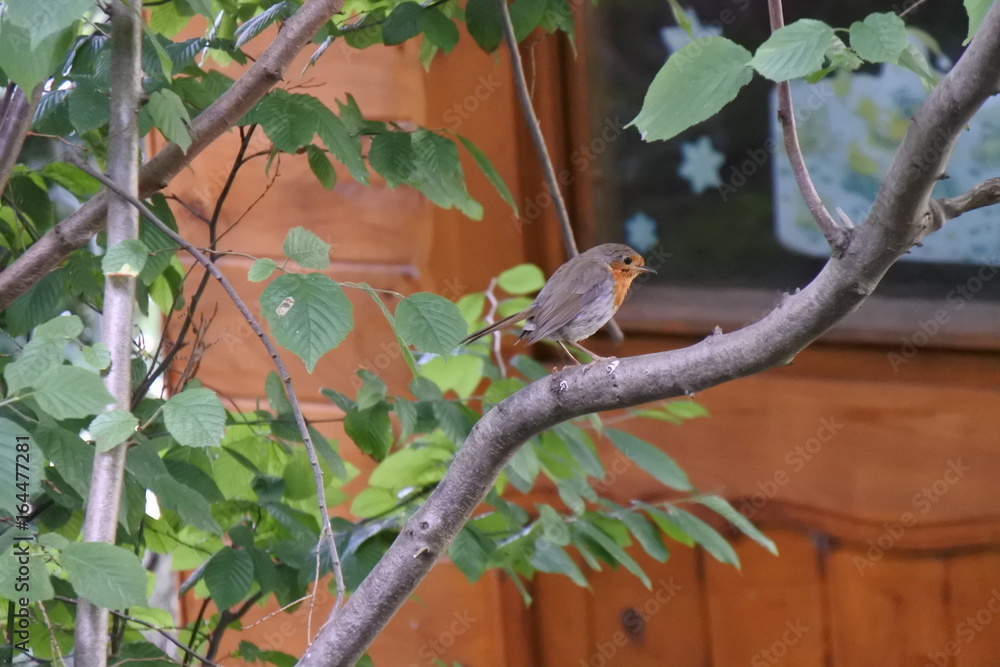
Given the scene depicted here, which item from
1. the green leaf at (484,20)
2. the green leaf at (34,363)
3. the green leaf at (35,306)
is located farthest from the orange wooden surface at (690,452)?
the green leaf at (34,363)

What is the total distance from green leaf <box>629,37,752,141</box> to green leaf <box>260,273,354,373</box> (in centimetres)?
46

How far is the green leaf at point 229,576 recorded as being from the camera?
1755 millimetres

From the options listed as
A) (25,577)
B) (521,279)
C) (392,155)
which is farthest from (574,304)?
(25,577)

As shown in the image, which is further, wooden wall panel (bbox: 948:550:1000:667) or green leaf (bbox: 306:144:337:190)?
wooden wall panel (bbox: 948:550:1000:667)

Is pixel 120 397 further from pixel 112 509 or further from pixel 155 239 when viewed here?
pixel 155 239

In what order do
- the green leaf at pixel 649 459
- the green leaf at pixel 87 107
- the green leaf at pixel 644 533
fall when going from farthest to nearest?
the green leaf at pixel 649 459 < the green leaf at pixel 644 533 < the green leaf at pixel 87 107

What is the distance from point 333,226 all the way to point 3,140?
208 centimetres

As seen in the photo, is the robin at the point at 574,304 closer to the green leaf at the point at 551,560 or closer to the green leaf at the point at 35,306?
the green leaf at the point at 551,560

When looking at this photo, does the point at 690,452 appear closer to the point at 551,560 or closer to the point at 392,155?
the point at 551,560

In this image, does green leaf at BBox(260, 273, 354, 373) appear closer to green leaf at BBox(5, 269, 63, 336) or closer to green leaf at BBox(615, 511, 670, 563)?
green leaf at BBox(5, 269, 63, 336)

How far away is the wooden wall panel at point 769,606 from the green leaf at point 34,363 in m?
2.74

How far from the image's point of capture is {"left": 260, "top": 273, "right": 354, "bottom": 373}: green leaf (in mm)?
1231

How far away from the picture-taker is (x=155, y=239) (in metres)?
1.71

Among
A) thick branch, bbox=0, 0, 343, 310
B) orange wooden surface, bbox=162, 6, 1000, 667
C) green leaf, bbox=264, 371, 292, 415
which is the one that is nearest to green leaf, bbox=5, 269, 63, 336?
thick branch, bbox=0, 0, 343, 310
